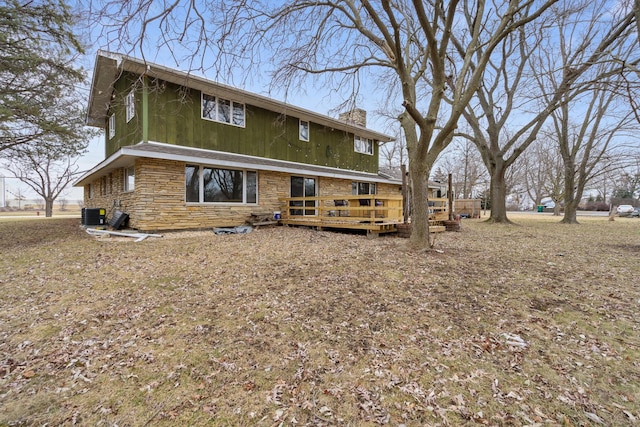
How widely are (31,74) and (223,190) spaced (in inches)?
281

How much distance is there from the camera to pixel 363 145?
18281 mm

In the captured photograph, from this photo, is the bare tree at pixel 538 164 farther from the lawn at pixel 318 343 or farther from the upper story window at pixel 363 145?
the lawn at pixel 318 343

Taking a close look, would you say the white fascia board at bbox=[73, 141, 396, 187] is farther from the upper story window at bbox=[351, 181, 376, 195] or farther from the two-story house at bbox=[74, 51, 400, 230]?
the upper story window at bbox=[351, 181, 376, 195]

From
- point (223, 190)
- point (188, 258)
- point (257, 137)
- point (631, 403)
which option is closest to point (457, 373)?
point (631, 403)

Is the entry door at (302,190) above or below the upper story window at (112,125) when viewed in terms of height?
below

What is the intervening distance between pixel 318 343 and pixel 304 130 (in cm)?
1299

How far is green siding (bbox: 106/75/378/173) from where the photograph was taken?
990cm

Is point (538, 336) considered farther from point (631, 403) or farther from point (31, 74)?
point (31, 74)

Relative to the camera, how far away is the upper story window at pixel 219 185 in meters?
10.2

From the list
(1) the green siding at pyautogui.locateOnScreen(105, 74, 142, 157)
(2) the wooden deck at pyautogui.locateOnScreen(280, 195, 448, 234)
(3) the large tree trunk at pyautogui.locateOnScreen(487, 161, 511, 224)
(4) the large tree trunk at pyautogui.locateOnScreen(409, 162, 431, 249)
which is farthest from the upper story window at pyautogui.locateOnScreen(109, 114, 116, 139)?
(3) the large tree trunk at pyautogui.locateOnScreen(487, 161, 511, 224)

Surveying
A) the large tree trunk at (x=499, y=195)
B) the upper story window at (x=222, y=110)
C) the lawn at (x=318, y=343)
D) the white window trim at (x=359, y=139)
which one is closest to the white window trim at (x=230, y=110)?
the upper story window at (x=222, y=110)

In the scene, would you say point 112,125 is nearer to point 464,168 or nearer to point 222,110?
point 222,110

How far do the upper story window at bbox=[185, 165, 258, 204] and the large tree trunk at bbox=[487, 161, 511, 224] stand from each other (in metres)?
14.2

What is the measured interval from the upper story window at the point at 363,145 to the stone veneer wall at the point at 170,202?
669cm
